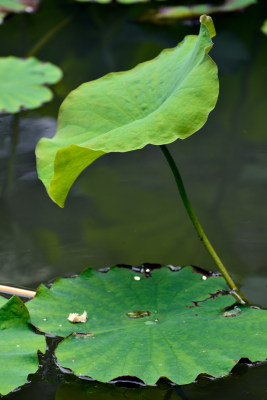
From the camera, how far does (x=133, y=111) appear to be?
1303 millimetres

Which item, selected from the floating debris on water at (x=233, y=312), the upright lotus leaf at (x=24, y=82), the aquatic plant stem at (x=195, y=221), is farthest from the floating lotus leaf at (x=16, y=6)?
the floating debris on water at (x=233, y=312)

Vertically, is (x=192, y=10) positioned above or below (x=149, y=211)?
above

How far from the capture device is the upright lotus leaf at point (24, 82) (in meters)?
2.36

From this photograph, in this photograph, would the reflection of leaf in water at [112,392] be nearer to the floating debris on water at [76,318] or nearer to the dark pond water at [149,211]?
the dark pond water at [149,211]

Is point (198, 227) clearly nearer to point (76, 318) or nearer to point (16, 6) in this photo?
point (76, 318)

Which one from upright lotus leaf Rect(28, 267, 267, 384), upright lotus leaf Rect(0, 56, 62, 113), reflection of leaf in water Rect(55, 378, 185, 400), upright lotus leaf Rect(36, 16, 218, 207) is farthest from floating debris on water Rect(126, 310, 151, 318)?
upright lotus leaf Rect(0, 56, 62, 113)

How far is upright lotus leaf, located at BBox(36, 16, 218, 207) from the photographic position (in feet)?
3.63

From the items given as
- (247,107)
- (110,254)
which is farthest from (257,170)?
(110,254)

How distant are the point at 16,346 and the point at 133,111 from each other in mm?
559

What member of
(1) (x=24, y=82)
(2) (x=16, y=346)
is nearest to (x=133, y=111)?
(2) (x=16, y=346)

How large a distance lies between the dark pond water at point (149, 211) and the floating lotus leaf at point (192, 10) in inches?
22.1

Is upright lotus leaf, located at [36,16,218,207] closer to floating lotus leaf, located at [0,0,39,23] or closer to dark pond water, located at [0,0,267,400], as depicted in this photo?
dark pond water, located at [0,0,267,400]

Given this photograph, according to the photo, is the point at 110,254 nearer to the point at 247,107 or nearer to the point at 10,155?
the point at 10,155

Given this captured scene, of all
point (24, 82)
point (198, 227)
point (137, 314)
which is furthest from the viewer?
point (24, 82)
